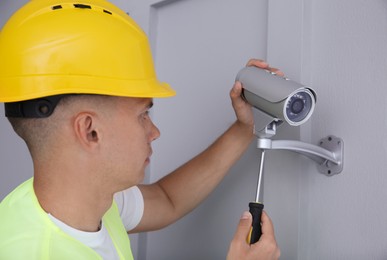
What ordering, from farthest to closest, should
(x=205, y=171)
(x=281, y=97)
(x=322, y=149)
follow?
(x=205, y=171)
(x=322, y=149)
(x=281, y=97)

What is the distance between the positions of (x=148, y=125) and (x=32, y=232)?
0.30m

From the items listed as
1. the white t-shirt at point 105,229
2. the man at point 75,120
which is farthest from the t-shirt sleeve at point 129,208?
the man at point 75,120

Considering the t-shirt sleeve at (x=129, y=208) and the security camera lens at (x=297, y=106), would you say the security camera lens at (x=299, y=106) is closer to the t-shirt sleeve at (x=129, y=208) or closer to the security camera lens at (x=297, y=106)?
the security camera lens at (x=297, y=106)

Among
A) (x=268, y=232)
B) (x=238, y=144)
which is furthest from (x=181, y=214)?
(x=268, y=232)

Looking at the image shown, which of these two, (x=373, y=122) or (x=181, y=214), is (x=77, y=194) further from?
(x=373, y=122)

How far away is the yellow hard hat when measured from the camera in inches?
33.6

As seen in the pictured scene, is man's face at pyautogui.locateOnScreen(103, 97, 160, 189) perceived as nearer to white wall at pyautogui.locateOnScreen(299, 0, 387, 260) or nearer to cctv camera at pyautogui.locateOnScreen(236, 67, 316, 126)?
cctv camera at pyautogui.locateOnScreen(236, 67, 316, 126)

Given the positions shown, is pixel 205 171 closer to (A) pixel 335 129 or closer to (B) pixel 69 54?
(A) pixel 335 129

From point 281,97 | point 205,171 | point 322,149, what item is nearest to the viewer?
point 281,97

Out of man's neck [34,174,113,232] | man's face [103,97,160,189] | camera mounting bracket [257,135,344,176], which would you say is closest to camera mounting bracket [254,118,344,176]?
camera mounting bracket [257,135,344,176]

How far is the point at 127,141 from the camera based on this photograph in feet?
3.03

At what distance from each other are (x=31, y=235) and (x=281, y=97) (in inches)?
19.9

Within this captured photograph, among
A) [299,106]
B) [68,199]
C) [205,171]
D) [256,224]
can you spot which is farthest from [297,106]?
[68,199]

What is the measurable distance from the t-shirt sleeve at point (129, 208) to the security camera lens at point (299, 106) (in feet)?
1.57
